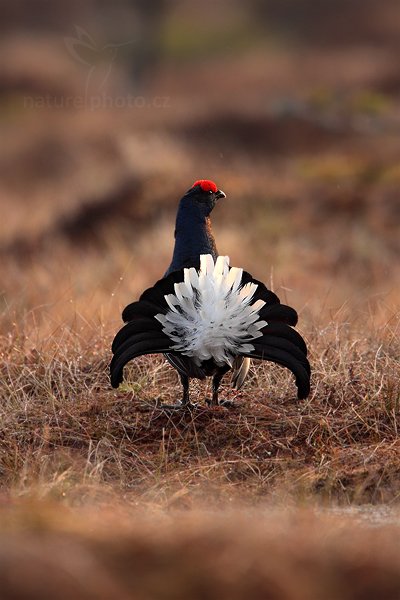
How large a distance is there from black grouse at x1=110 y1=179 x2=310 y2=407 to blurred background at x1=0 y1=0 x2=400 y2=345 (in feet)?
4.30

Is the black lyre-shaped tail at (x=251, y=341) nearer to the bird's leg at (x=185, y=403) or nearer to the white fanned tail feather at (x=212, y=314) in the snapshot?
the white fanned tail feather at (x=212, y=314)

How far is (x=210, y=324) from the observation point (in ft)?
14.4

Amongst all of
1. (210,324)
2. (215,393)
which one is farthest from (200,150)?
(210,324)

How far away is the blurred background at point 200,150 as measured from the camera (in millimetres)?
9938

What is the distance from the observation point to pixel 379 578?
256 cm

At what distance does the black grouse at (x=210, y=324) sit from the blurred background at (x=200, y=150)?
131 cm

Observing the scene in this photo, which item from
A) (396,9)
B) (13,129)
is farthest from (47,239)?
(396,9)

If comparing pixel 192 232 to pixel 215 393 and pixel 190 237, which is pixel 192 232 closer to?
pixel 190 237

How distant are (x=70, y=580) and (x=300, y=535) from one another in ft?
2.28

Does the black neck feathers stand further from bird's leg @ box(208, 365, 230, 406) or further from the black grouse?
bird's leg @ box(208, 365, 230, 406)

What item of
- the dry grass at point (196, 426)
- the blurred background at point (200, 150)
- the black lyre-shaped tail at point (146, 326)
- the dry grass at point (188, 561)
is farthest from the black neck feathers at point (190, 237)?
the dry grass at point (188, 561)

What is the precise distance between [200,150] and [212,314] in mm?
12786

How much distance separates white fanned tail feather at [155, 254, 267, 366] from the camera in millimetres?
4398

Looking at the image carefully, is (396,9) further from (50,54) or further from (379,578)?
(379,578)
